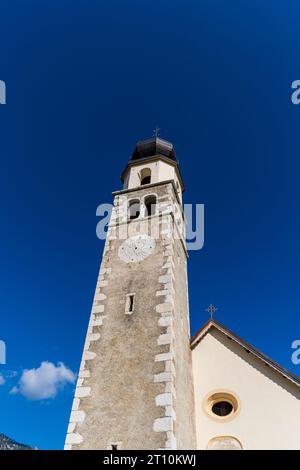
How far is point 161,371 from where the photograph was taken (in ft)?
28.5

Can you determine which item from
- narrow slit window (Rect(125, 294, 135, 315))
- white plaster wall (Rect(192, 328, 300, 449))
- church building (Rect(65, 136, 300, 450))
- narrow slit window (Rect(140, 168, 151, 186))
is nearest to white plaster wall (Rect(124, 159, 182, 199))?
narrow slit window (Rect(140, 168, 151, 186))

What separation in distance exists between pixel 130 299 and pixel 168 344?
210 centimetres

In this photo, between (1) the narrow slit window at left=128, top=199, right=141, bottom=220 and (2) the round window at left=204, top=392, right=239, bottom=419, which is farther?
Result: (1) the narrow slit window at left=128, top=199, right=141, bottom=220

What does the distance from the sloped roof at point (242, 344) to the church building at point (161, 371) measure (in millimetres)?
33

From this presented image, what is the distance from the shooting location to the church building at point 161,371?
824 centimetres

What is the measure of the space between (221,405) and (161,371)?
3556 millimetres

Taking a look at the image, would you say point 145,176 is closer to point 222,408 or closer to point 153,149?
point 153,149

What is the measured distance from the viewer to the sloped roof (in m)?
10.7

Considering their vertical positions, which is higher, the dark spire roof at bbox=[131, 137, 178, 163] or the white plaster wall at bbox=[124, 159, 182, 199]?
the dark spire roof at bbox=[131, 137, 178, 163]

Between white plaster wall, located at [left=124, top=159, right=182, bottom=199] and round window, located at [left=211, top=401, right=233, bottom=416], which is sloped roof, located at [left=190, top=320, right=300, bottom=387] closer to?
round window, located at [left=211, top=401, right=233, bottom=416]

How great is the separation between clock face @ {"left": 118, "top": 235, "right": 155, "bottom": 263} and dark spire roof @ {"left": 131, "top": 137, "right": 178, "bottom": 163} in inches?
241
